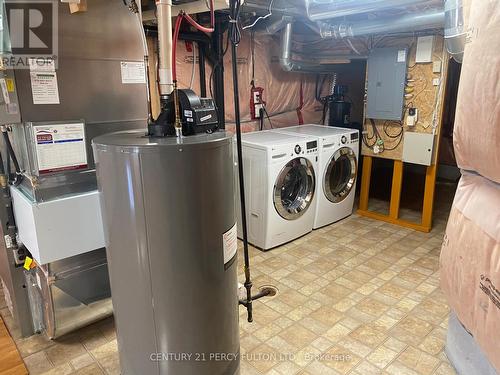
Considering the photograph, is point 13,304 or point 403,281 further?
point 403,281

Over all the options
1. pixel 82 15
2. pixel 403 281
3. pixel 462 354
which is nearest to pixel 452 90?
pixel 403 281

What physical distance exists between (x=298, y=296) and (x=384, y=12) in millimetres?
2459

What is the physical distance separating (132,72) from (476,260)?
192cm

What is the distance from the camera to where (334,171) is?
386cm

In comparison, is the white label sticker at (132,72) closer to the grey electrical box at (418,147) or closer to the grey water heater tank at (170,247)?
the grey water heater tank at (170,247)

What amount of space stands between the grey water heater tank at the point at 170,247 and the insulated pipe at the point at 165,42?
0.24 meters

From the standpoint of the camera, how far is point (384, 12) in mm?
3162

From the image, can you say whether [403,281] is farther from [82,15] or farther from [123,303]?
[82,15]

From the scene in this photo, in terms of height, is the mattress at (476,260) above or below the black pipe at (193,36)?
below

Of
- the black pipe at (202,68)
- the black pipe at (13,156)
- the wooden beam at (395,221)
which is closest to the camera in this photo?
the black pipe at (13,156)

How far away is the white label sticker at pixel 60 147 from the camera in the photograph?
70.0 inches

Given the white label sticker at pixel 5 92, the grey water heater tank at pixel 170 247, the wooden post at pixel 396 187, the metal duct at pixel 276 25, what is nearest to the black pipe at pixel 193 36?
the metal duct at pixel 276 25

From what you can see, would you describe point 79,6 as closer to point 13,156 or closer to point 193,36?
point 13,156
